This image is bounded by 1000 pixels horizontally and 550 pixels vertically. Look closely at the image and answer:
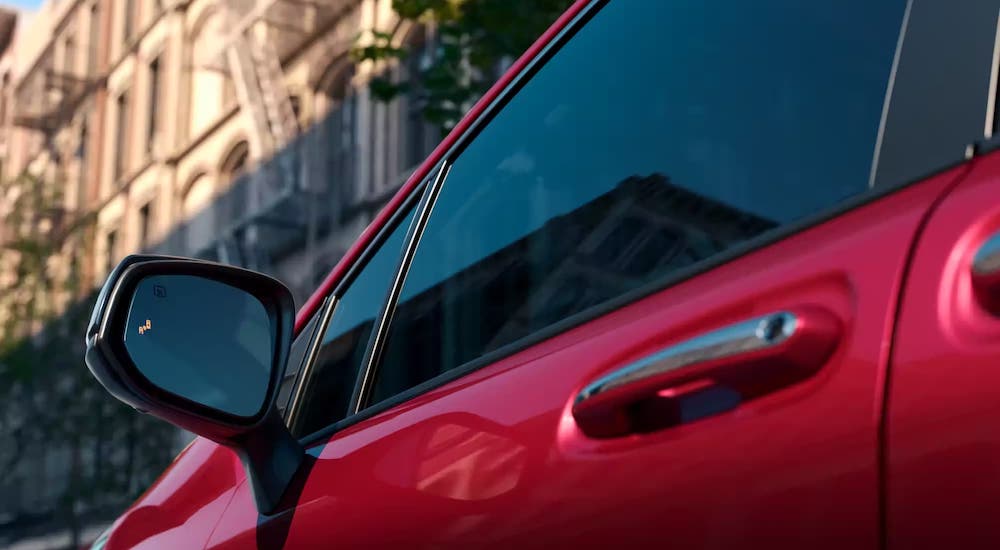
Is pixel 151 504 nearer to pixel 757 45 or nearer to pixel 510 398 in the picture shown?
pixel 510 398

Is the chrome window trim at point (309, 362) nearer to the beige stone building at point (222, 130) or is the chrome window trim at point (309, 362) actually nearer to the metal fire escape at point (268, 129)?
the beige stone building at point (222, 130)

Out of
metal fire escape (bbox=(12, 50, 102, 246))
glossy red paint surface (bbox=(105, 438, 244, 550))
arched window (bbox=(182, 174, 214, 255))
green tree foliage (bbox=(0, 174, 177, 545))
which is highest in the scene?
metal fire escape (bbox=(12, 50, 102, 246))

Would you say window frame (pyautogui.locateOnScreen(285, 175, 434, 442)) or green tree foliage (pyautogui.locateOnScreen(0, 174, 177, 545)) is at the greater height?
green tree foliage (pyautogui.locateOnScreen(0, 174, 177, 545))

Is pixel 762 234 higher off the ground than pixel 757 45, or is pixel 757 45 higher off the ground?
pixel 757 45

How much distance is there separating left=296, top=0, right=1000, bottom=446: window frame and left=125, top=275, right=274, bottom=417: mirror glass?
0.52 ft

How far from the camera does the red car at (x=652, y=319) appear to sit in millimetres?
1057

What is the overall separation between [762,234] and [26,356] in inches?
793

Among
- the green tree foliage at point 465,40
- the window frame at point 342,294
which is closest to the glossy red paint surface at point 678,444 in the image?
the window frame at point 342,294

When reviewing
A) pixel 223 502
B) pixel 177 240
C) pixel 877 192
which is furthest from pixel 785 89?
pixel 177 240

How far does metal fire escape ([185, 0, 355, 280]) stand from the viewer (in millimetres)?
17906

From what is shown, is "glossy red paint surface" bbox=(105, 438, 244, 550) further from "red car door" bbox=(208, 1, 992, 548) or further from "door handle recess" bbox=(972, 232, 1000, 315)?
"door handle recess" bbox=(972, 232, 1000, 315)

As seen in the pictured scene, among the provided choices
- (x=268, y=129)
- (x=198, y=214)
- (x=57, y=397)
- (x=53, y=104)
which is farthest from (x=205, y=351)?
(x=53, y=104)

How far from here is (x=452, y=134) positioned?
83.3 inches

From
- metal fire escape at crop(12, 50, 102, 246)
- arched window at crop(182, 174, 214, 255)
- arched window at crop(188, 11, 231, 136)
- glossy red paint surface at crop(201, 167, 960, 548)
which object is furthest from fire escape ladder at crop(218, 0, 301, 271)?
glossy red paint surface at crop(201, 167, 960, 548)
